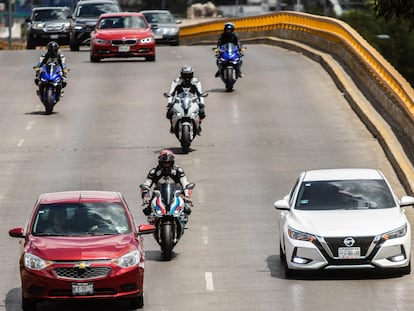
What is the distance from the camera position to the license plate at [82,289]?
16828mm

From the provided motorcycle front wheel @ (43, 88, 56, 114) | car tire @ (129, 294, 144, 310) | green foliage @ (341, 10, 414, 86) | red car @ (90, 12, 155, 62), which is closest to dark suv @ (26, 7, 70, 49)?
red car @ (90, 12, 155, 62)

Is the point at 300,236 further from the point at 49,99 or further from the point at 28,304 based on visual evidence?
the point at 49,99

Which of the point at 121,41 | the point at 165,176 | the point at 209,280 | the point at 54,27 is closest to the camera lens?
the point at 209,280

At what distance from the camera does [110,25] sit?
50.9 m

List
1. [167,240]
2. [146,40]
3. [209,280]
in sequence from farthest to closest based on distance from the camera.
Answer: [146,40], [167,240], [209,280]

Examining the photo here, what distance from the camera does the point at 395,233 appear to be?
62.4 ft

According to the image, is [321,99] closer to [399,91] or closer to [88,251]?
[399,91]

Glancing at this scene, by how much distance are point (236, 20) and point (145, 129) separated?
37895 millimetres

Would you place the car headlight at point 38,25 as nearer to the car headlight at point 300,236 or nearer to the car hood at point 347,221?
the car hood at point 347,221

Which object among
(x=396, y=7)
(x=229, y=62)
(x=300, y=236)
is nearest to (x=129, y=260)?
(x=300, y=236)

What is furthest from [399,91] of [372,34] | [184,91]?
[372,34]

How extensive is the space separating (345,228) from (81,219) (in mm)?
3575

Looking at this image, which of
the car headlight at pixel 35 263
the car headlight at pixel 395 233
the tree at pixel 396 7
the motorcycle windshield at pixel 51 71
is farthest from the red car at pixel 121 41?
the car headlight at pixel 35 263

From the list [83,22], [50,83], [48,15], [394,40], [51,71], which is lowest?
[394,40]
